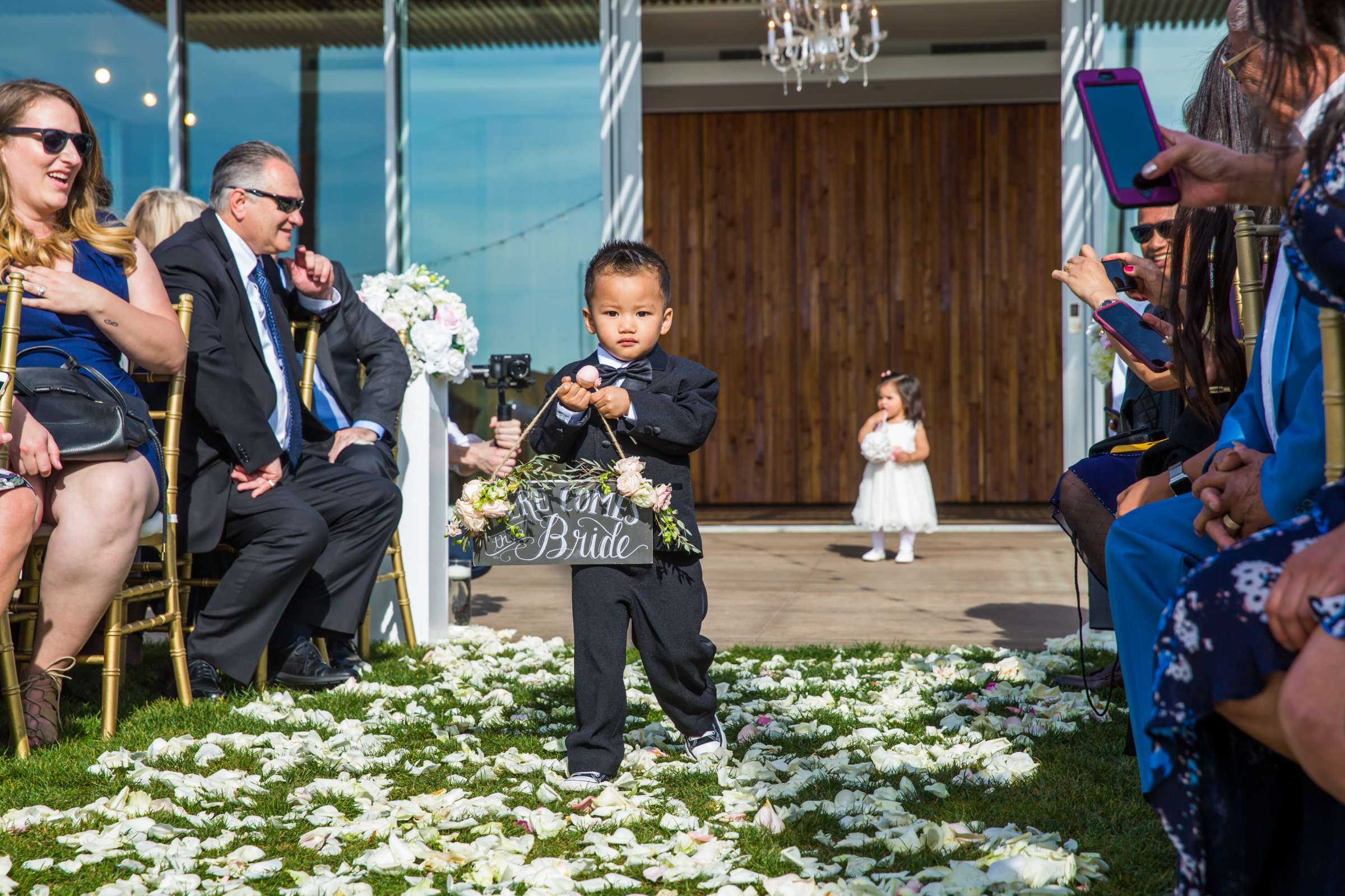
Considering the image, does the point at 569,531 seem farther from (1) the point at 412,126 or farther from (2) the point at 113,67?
(2) the point at 113,67

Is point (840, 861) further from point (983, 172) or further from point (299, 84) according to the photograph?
point (983, 172)

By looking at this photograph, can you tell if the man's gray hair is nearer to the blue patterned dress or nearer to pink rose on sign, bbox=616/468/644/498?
pink rose on sign, bbox=616/468/644/498

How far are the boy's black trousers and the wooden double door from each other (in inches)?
339

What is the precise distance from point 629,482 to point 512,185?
5.94 meters

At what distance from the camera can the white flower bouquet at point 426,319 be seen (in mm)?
4504

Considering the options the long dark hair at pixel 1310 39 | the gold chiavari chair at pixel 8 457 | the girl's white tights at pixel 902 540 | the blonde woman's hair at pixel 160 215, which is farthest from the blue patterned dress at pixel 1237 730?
the girl's white tights at pixel 902 540

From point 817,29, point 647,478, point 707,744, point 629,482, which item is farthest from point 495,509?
point 817,29

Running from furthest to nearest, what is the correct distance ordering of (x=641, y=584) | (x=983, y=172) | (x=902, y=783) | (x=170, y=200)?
(x=983, y=172)
(x=170, y=200)
(x=641, y=584)
(x=902, y=783)

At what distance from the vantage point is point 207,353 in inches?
138

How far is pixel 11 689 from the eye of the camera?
107 inches

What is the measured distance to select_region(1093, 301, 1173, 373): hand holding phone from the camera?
2.75 m

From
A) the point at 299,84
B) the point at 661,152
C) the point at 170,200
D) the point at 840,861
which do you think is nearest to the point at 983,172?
the point at 661,152

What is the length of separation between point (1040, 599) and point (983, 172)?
6.64 meters

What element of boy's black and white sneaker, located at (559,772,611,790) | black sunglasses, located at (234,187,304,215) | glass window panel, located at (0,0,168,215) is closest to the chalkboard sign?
boy's black and white sneaker, located at (559,772,611,790)
